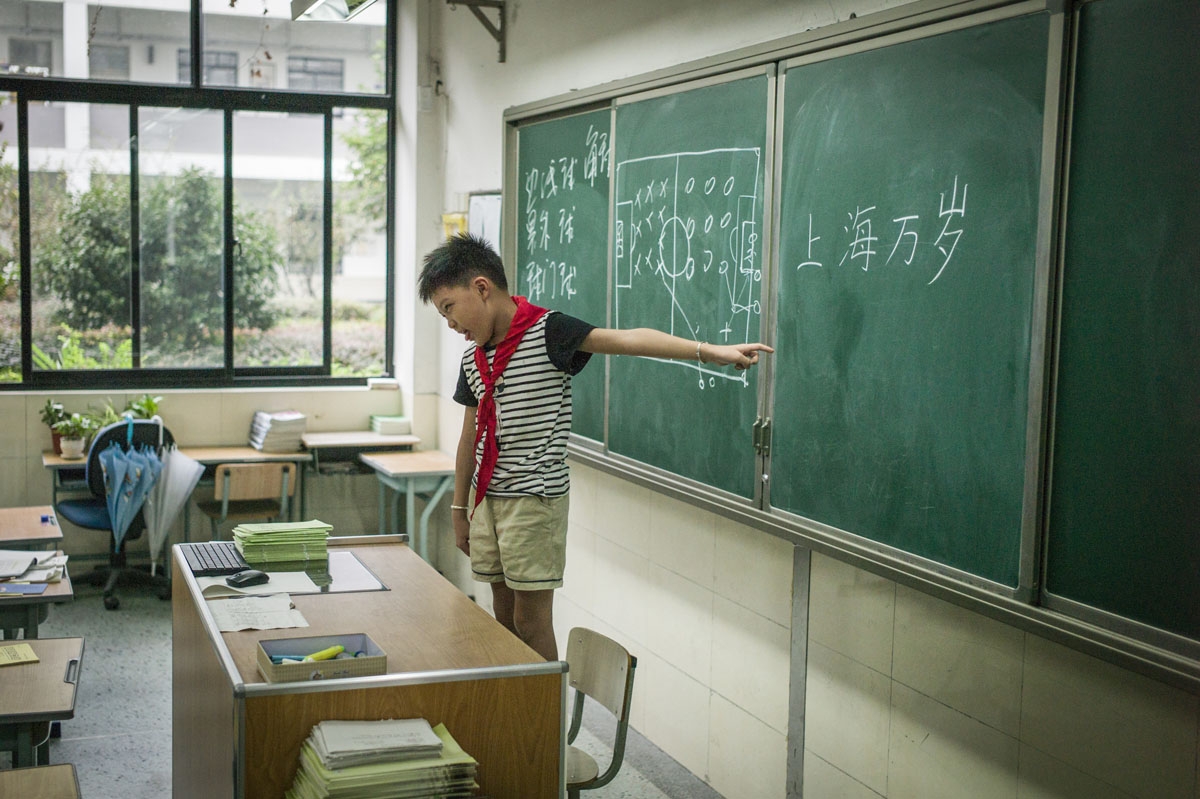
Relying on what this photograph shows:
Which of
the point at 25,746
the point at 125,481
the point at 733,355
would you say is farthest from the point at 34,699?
the point at 125,481

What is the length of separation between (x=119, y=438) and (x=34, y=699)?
3.20 m

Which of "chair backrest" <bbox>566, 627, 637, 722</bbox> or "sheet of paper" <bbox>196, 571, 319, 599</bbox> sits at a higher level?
"sheet of paper" <bbox>196, 571, 319, 599</bbox>

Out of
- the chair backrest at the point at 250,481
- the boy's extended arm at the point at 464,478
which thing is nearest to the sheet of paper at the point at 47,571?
the boy's extended arm at the point at 464,478

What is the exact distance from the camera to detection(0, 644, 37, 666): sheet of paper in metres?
3.04

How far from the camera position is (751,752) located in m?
Result: 3.56

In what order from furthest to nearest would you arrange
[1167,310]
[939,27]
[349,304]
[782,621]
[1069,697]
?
[349,304] → [782,621] → [939,27] → [1069,697] → [1167,310]

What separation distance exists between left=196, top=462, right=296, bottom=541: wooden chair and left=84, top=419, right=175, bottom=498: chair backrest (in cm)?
35

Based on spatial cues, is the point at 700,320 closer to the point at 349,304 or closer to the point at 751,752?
the point at 751,752

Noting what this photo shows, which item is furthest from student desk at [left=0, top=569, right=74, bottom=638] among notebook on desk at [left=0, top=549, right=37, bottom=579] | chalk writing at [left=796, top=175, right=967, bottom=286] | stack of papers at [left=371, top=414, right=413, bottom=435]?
stack of papers at [left=371, top=414, right=413, bottom=435]

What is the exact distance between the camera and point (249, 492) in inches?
237

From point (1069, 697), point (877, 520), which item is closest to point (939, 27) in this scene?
point (877, 520)

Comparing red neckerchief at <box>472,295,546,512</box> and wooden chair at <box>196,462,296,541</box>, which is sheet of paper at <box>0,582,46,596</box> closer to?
red neckerchief at <box>472,295,546,512</box>

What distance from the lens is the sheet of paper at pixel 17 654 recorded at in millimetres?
3035

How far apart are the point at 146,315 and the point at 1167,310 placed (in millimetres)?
5880
